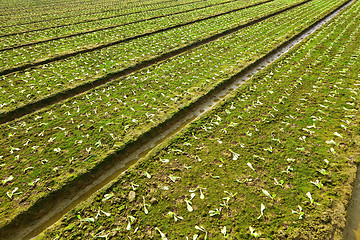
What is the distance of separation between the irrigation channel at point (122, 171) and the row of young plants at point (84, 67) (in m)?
5.63

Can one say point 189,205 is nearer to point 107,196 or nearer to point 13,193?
point 107,196

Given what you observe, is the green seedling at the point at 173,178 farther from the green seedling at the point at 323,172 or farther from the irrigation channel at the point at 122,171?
the green seedling at the point at 323,172

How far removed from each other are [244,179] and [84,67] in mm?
10971

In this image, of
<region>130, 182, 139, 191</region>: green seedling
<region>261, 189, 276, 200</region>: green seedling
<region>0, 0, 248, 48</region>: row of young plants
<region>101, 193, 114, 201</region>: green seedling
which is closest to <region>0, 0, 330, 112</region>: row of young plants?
<region>0, 0, 248, 48</region>: row of young plants

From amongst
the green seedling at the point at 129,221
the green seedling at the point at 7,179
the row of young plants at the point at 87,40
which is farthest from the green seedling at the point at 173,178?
the row of young plants at the point at 87,40

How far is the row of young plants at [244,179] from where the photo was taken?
400 centimetres

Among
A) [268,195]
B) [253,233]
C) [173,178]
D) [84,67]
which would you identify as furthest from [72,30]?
[253,233]

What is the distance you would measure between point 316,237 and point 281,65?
955cm

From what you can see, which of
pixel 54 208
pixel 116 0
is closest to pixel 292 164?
pixel 54 208

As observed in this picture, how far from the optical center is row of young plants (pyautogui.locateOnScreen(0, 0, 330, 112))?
8.57m

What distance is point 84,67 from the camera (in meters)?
10.9

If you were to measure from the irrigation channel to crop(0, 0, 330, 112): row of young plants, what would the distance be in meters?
5.63

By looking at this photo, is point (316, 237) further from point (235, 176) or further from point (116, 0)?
point (116, 0)

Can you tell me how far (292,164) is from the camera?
17.0ft
